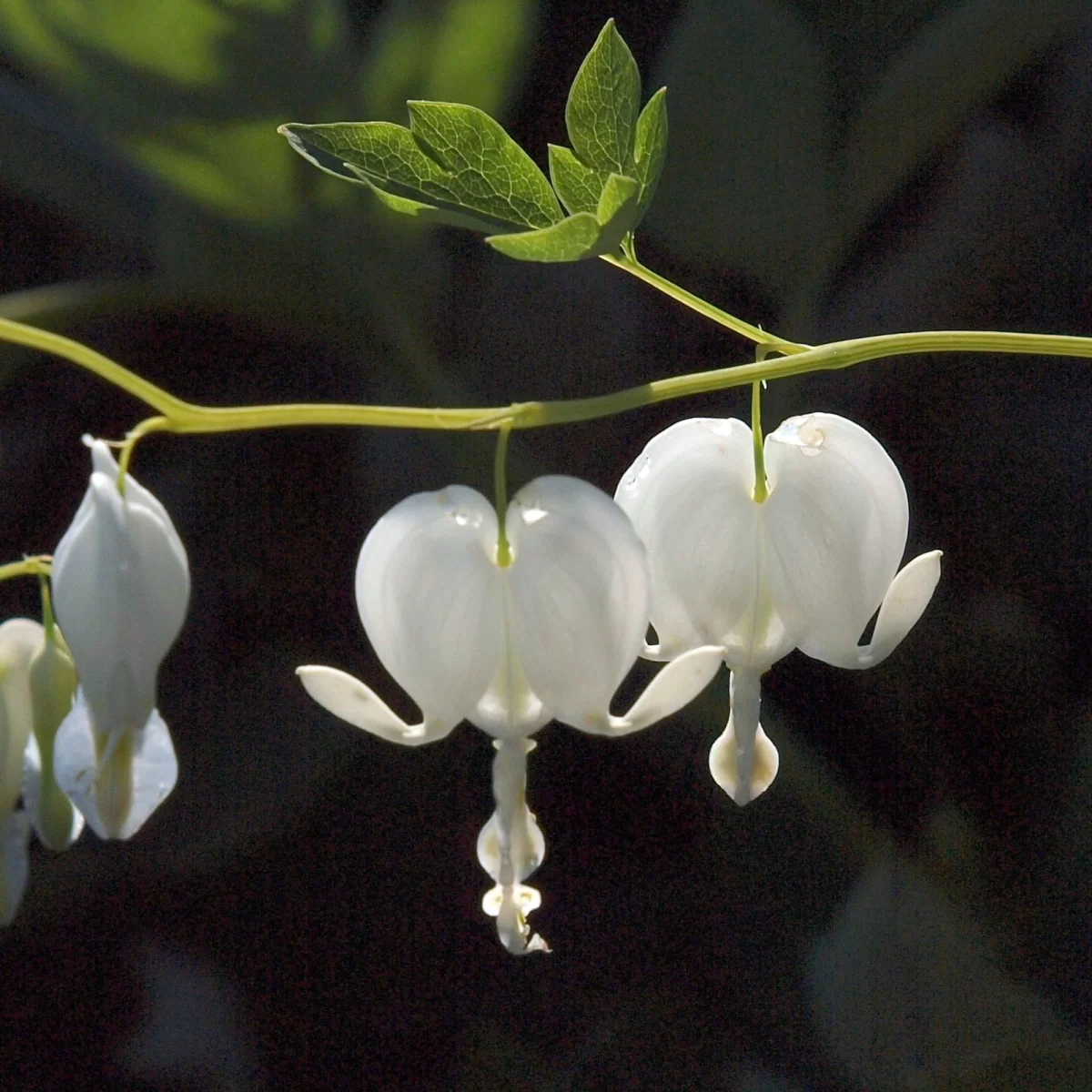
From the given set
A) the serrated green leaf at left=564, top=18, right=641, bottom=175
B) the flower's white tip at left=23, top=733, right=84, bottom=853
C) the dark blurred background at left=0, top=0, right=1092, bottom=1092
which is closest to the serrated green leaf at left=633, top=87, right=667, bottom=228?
the serrated green leaf at left=564, top=18, right=641, bottom=175

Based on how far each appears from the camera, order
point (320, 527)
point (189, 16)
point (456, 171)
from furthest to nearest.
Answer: point (320, 527) < point (189, 16) < point (456, 171)

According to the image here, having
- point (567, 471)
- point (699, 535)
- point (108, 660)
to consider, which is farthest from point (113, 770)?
point (567, 471)

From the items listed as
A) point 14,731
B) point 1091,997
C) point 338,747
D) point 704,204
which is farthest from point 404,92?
point 1091,997

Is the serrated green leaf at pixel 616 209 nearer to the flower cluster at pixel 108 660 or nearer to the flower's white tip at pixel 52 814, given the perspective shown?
the flower cluster at pixel 108 660

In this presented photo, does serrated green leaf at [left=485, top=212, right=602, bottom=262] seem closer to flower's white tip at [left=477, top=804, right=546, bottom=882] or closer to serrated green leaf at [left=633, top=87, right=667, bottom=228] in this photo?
serrated green leaf at [left=633, top=87, right=667, bottom=228]

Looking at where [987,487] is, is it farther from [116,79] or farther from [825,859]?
[116,79]

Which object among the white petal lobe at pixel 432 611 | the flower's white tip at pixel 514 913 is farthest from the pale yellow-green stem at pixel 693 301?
the flower's white tip at pixel 514 913
